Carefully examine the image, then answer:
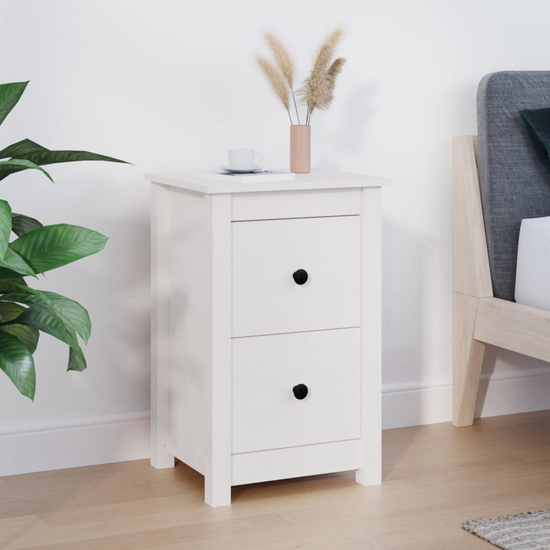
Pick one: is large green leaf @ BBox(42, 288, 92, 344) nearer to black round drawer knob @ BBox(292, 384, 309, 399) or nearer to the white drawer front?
the white drawer front

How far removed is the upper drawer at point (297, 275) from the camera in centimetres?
202

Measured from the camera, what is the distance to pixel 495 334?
8.16 feet

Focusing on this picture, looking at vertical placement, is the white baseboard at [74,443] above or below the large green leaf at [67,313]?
below

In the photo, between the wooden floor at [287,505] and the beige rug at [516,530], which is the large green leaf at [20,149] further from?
the beige rug at [516,530]

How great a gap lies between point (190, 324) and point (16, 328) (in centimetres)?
49

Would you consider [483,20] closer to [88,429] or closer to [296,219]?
[296,219]

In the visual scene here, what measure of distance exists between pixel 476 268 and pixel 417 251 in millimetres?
189

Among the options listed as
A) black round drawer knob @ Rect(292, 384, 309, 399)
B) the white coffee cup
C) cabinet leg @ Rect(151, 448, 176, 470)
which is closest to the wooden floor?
cabinet leg @ Rect(151, 448, 176, 470)

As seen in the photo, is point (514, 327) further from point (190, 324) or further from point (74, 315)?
point (74, 315)

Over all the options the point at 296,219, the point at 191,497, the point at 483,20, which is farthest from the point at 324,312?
the point at 483,20

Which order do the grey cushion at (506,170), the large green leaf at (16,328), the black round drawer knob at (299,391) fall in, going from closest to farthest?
the large green leaf at (16,328), the black round drawer knob at (299,391), the grey cushion at (506,170)

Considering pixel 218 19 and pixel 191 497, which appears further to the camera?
pixel 218 19

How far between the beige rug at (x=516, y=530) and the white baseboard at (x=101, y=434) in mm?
708

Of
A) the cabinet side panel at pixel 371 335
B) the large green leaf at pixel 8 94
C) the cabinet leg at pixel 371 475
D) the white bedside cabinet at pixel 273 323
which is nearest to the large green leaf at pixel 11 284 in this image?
the large green leaf at pixel 8 94
